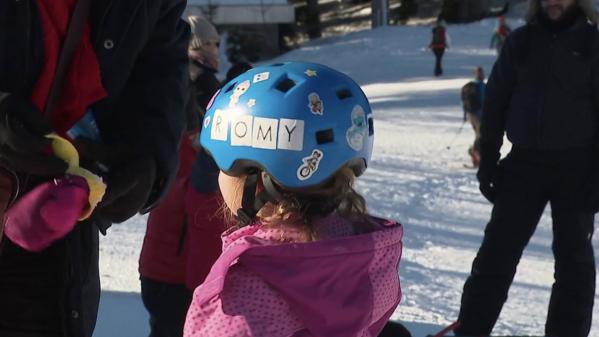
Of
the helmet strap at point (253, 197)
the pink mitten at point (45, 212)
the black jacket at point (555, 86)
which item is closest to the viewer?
the pink mitten at point (45, 212)

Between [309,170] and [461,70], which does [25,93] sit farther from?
[461,70]

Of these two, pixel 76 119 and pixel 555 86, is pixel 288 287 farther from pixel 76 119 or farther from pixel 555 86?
pixel 555 86

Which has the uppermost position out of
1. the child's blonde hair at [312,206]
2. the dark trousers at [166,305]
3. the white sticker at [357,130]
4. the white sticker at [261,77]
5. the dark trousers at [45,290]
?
the white sticker at [261,77]

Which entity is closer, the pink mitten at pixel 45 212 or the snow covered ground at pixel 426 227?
the pink mitten at pixel 45 212

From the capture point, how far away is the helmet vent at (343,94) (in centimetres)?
262

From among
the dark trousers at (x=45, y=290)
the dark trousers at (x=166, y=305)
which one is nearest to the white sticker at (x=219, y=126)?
the dark trousers at (x=45, y=290)

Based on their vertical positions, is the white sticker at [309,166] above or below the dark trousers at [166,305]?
above

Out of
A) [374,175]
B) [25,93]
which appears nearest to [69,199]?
[25,93]

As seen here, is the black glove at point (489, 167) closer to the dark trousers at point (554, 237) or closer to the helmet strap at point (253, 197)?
the dark trousers at point (554, 237)

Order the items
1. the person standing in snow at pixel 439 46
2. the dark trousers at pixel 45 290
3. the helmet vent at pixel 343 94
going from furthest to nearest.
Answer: the person standing in snow at pixel 439 46 < the helmet vent at pixel 343 94 < the dark trousers at pixel 45 290

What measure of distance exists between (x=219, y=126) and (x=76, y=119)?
403mm

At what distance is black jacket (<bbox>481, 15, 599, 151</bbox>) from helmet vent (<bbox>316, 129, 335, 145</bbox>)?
2.70 m

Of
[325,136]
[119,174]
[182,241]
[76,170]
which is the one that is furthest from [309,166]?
[182,241]

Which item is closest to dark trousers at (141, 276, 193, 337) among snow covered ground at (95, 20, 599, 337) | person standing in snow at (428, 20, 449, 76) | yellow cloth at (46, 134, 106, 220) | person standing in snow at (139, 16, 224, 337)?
person standing in snow at (139, 16, 224, 337)
